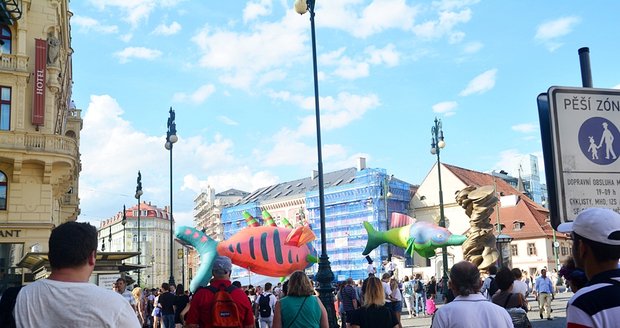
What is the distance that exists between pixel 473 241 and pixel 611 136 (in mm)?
14077

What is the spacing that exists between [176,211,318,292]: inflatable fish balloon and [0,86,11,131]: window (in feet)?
33.5

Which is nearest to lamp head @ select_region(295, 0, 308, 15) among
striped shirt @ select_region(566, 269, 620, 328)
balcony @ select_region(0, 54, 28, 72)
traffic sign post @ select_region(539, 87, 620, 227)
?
traffic sign post @ select_region(539, 87, 620, 227)

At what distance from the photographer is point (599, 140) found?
3.86 m

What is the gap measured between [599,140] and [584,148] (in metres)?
0.12

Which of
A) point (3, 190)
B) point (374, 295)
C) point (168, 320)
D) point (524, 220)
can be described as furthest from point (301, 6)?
point (524, 220)

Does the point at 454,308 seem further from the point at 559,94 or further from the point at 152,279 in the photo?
the point at 152,279

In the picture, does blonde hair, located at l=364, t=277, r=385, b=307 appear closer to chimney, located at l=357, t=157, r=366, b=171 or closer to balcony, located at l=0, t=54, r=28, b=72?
balcony, located at l=0, t=54, r=28, b=72

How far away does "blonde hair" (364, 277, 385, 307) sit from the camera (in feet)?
22.3

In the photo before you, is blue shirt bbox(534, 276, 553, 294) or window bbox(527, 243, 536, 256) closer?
blue shirt bbox(534, 276, 553, 294)

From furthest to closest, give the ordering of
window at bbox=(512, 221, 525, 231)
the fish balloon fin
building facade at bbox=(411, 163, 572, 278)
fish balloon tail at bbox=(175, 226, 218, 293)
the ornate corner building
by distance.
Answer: window at bbox=(512, 221, 525, 231), building facade at bbox=(411, 163, 572, 278), fish balloon tail at bbox=(175, 226, 218, 293), the fish balloon fin, the ornate corner building

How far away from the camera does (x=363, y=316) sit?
22.1 ft

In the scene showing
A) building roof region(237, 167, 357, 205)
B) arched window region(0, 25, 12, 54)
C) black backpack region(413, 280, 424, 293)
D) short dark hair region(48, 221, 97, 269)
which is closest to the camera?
short dark hair region(48, 221, 97, 269)

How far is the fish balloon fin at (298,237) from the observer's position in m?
31.2

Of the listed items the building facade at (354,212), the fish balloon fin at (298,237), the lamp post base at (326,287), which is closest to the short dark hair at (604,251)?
the lamp post base at (326,287)
